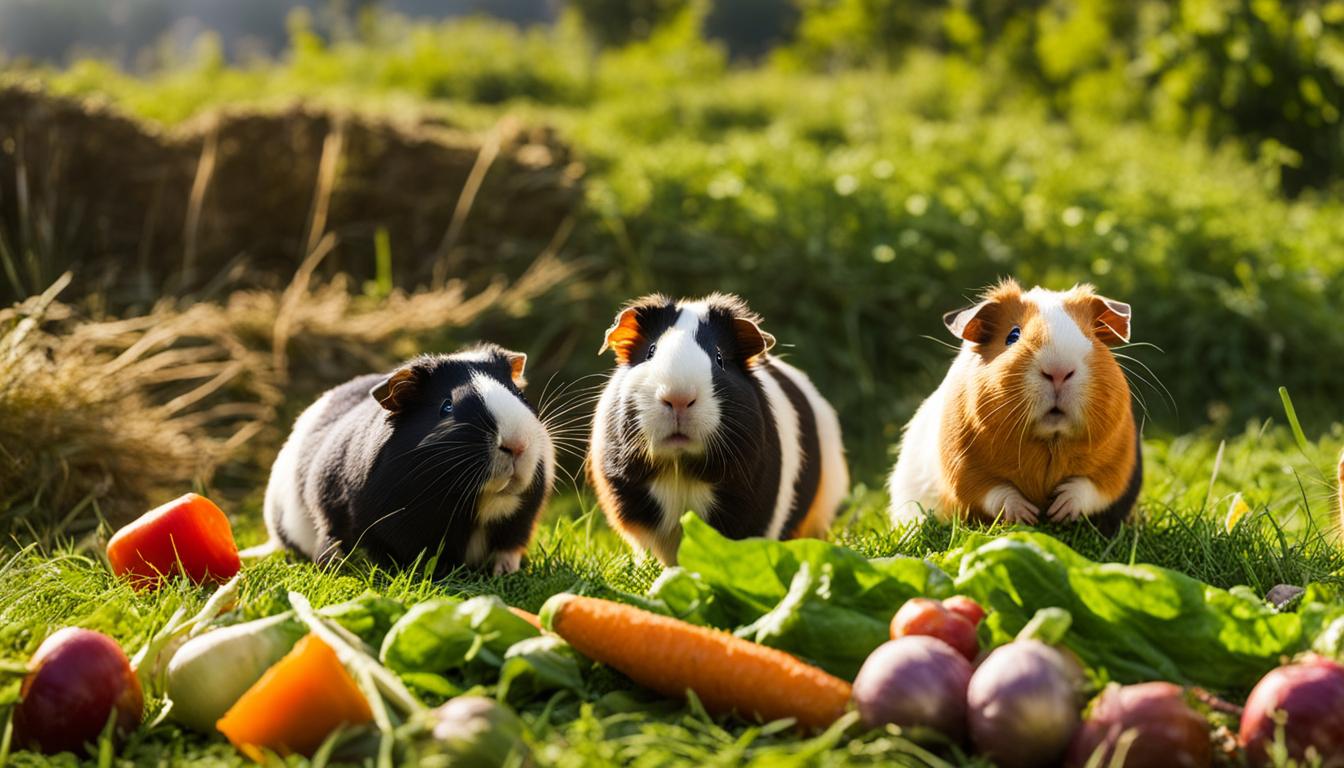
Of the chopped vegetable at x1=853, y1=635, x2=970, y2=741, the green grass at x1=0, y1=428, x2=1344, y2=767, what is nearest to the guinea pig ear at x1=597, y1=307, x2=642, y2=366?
the green grass at x1=0, y1=428, x2=1344, y2=767

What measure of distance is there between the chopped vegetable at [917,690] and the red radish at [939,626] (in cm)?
13

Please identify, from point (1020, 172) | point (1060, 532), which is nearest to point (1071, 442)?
point (1060, 532)

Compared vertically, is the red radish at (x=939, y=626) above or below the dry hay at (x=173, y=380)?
above

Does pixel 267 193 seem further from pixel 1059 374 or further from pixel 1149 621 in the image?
pixel 1149 621

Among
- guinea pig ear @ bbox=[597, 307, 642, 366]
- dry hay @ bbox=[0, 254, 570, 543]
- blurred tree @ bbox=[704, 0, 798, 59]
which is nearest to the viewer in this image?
guinea pig ear @ bbox=[597, 307, 642, 366]

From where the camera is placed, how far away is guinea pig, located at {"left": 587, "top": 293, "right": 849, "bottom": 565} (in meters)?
3.38

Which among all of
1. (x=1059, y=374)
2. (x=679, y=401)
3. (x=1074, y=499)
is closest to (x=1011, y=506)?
(x=1074, y=499)

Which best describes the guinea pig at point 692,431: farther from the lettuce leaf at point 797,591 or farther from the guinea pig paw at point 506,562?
the lettuce leaf at point 797,591

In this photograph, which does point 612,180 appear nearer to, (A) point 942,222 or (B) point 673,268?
(B) point 673,268

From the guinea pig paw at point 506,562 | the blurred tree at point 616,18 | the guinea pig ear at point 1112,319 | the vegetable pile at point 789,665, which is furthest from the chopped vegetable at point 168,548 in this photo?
the blurred tree at point 616,18

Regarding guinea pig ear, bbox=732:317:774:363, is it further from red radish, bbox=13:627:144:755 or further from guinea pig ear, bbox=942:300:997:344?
red radish, bbox=13:627:144:755

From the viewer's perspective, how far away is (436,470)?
345 cm

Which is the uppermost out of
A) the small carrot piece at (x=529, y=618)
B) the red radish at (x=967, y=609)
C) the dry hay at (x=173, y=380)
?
the red radish at (x=967, y=609)

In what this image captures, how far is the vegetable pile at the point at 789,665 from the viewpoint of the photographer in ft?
7.43
